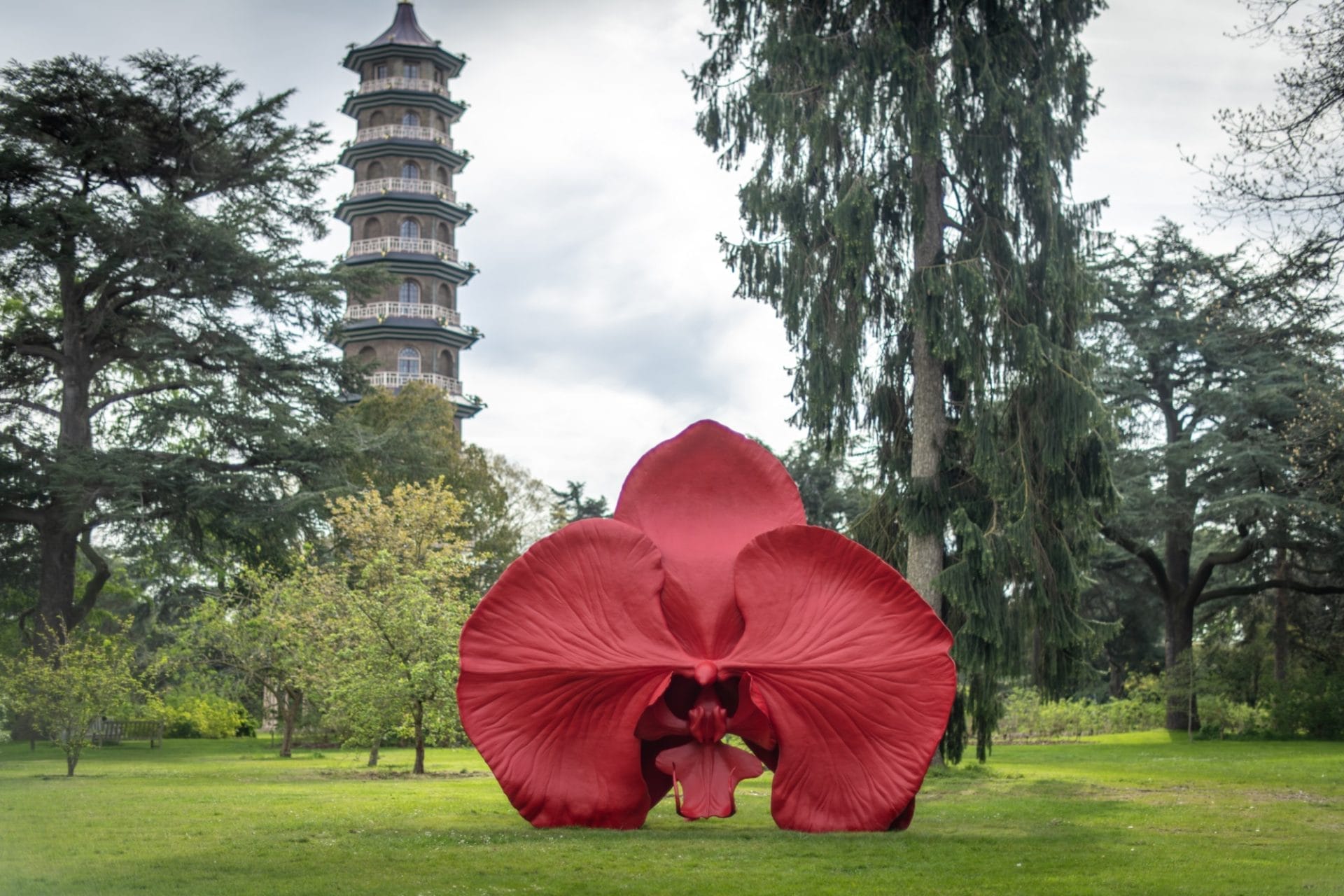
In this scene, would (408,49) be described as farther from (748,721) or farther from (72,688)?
(748,721)

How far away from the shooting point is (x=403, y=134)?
42.7m

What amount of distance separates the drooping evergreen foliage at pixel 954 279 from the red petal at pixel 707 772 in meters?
9.23

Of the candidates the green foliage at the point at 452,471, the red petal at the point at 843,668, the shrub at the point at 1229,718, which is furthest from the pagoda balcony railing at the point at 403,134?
the red petal at the point at 843,668

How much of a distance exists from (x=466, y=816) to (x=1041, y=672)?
735cm

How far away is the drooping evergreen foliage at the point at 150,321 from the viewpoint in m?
21.7

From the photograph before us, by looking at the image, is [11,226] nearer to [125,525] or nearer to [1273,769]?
[125,525]

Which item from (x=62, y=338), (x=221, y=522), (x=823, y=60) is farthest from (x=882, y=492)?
(x=62, y=338)

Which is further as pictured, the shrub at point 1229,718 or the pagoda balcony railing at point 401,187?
the pagoda balcony railing at point 401,187

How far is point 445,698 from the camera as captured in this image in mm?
15641

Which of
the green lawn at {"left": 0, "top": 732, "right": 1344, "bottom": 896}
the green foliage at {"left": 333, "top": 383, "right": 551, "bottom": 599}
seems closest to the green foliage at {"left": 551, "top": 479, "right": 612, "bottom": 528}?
the green foliage at {"left": 333, "top": 383, "right": 551, "bottom": 599}

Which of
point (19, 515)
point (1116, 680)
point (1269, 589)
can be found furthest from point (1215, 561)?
point (19, 515)

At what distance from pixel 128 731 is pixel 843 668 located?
3141 centimetres

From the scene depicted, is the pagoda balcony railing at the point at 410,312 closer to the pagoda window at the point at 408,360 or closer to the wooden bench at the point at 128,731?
the pagoda window at the point at 408,360

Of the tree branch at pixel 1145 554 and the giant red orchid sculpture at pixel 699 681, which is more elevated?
the tree branch at pixel 1145 554
